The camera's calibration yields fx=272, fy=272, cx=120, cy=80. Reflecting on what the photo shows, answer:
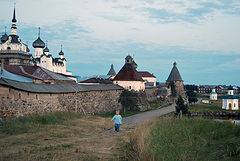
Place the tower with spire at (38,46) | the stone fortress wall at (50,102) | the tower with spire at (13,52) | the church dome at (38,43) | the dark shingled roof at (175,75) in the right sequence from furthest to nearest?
the tower with spire at (38,46), the church dome at (38,43), the dark shingled roof at (175,75), the tower with spire at (13,52), the stone fortress wall at (50,102)

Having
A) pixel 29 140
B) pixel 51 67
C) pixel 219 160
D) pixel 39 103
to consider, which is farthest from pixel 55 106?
pixel 51 67

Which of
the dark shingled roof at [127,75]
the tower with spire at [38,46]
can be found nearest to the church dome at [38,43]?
the tower with spire at [38,46]

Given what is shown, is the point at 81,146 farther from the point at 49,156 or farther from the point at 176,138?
the point at 176,138

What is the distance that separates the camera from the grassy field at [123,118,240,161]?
5410 millimetres

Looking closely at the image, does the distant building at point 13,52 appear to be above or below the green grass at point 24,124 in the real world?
above

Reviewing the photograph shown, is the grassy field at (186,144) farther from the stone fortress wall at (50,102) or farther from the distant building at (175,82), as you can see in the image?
the distant building at (175,82)

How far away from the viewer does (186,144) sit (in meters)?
6.71

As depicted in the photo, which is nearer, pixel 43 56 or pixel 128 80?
pixel 128 80

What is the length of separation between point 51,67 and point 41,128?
55224mm

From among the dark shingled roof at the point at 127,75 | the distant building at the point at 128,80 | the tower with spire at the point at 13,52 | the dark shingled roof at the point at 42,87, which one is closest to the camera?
the dark shingled roof at the point at 42,87

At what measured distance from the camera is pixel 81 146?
746 cm

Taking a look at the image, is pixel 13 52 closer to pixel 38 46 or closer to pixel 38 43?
pixel 38 43

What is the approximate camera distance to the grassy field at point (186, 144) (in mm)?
5410

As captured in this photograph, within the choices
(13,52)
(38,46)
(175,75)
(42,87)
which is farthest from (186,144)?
(38,46)
